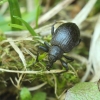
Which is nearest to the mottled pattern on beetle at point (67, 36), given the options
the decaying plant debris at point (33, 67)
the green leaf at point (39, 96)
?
the decaying plant debris at point (33, 67)

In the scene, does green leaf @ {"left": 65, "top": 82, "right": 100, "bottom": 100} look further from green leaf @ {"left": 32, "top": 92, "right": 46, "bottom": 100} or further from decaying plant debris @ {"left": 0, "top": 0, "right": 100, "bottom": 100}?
green leaf @ {"left": 32, "top": 92, "right": 46, "bottom": 100}

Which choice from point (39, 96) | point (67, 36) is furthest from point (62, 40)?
point (39, 96)

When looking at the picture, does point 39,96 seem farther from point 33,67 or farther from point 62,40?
point 62,40

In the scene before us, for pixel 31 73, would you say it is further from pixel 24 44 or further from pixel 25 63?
pixel 24 44

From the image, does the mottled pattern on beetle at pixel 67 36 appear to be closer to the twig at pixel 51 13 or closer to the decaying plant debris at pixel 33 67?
the decaying plant debris at pixel 33 67

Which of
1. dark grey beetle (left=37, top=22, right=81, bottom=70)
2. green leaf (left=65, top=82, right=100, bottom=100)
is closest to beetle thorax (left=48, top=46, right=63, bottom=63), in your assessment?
dark grey beetle (left=37, top=22, right=81, bottom=70)
